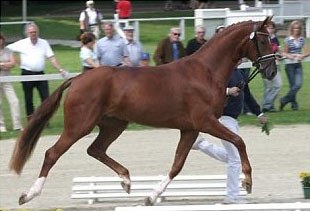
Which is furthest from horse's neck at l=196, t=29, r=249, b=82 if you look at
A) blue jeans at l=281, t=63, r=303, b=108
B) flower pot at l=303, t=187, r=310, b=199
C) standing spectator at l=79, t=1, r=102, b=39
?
standing spectator at l=79, t=1, r=102, b=39

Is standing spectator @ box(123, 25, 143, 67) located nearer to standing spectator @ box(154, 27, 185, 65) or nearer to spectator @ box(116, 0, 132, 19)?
standing spectator @ box(154, 27, 185, 65)

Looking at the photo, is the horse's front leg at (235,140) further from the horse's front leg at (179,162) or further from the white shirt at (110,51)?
the white shirt at (110,51)

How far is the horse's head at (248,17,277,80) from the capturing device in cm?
1020

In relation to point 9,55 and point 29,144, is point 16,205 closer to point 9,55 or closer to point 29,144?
point 29,144

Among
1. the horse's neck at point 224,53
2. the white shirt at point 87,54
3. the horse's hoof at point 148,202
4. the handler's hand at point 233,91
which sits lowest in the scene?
the horse's hoof at point 148,202

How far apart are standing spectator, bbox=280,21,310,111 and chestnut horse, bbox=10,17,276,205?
7.21m

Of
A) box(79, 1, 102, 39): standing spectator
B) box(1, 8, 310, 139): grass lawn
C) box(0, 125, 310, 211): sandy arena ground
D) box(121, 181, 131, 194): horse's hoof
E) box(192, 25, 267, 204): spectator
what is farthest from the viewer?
box(79, 1, 102, 39): standing spectator

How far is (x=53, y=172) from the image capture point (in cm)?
1292

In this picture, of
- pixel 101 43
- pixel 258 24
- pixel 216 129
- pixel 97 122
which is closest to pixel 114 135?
pixel 97 122

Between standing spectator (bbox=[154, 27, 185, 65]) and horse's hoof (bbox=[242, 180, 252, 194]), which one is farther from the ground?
standing spectator (bbox=[154, 27, 185, 65])

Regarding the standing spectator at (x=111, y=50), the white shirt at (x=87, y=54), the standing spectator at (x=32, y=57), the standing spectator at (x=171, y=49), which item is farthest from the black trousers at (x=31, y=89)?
the standing spectator at (x=171, y=49)

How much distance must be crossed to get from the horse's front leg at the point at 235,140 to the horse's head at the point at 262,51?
2.48 feet

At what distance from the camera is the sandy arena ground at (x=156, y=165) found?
11.2 meters

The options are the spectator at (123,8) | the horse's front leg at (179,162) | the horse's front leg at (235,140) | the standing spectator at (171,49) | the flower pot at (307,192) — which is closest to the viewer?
the horse's front leg at (235,140)
